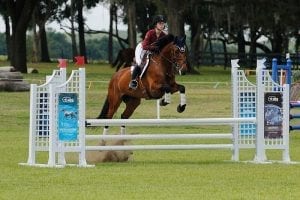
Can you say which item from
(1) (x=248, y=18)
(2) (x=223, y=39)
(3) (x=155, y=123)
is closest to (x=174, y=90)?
(3) (x=155, y=123)

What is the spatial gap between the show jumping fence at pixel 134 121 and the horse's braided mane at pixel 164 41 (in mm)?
1148

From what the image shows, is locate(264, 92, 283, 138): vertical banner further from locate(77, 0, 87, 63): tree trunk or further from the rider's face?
locate(77, 0, 87, 63): tree trunk

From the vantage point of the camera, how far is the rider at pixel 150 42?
55.9 feet

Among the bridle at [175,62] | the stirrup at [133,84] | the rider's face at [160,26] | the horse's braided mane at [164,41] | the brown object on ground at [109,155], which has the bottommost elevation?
the brown object on ground at [109,155]

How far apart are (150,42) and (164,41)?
32cm

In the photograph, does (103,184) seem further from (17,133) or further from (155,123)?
(17,133)

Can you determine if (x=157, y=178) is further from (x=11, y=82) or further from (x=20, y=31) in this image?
(x=20, y=31)

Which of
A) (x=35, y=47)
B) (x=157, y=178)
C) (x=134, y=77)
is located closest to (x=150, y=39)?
(x=134, y=77)

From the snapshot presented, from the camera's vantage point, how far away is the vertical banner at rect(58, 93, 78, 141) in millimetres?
15148

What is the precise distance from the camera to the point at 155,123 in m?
15.5

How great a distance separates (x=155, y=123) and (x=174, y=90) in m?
1.60

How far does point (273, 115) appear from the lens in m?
16.2

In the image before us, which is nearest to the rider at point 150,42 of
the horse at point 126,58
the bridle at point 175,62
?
the bridle at point 175,62

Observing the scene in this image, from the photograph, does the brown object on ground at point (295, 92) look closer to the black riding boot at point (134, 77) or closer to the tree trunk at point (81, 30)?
the black riding boot at point (134, 77)
